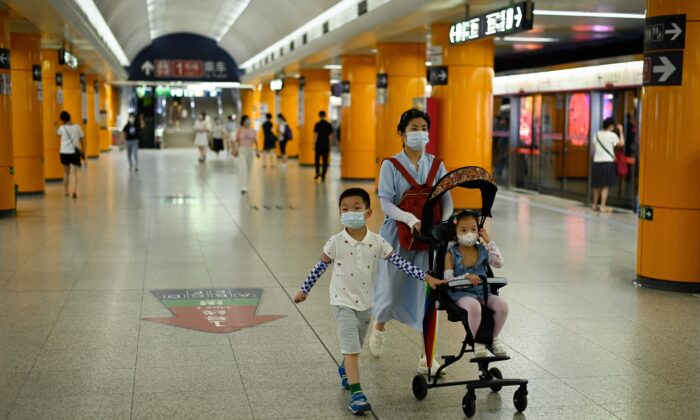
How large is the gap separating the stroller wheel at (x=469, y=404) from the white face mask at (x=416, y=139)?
1731 millimetres

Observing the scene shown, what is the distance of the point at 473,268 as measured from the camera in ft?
19.4

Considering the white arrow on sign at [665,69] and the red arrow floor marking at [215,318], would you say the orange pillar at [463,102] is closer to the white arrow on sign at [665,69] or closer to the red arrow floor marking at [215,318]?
the white arrow on sign at [665,69]

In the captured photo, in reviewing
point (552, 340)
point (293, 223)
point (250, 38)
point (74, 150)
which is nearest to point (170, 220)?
point (293, 223)

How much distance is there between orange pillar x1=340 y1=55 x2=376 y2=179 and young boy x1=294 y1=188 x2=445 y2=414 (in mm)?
19930

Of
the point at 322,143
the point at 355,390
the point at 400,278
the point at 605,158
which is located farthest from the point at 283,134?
the point at 355,390

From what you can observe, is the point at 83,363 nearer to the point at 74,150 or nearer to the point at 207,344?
the point at 207,344

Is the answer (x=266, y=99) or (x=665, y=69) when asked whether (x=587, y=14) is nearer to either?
(x=665, y=69)

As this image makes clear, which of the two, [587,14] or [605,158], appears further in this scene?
[605,158]

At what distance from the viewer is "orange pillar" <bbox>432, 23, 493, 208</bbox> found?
1706 cm

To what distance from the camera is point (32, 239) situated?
13.1 m

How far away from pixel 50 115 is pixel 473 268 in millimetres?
20675

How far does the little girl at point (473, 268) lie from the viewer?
5648 millimetres

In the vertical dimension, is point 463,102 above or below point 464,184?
above

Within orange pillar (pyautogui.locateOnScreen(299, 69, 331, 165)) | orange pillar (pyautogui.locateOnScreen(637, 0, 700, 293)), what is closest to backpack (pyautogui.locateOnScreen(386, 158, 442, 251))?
orange pillar (pyautogui.locateOnScreen(637, 0, 700, 293))
